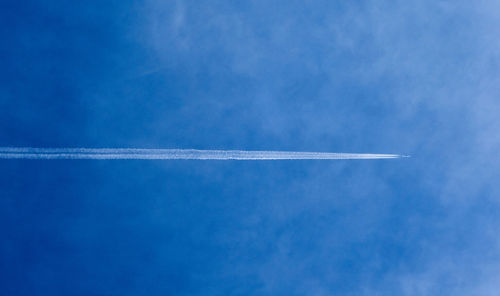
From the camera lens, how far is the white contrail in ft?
29.0

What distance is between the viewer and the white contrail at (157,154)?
8.84 metres

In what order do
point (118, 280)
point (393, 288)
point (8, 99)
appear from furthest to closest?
point (393, 288)
point (118, 280)
point (8, 99)

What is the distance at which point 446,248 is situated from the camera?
1002cm

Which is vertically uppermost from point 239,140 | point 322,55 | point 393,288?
point 322,55

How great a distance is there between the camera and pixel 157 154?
30.5ft

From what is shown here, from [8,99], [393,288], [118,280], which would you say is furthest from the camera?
[393,288]

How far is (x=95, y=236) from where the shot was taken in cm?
918

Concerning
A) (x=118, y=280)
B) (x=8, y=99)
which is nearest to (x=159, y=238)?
(x=118, y=280)

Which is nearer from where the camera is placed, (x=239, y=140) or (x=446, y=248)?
(x=239, y=140)

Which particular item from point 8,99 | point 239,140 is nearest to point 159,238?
point 239,140

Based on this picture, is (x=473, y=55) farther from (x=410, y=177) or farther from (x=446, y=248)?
(x=446, y=248)

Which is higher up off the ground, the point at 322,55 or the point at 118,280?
the point at 322,55

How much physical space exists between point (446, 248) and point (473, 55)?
17.5 ft

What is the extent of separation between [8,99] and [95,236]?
396 centimetres
